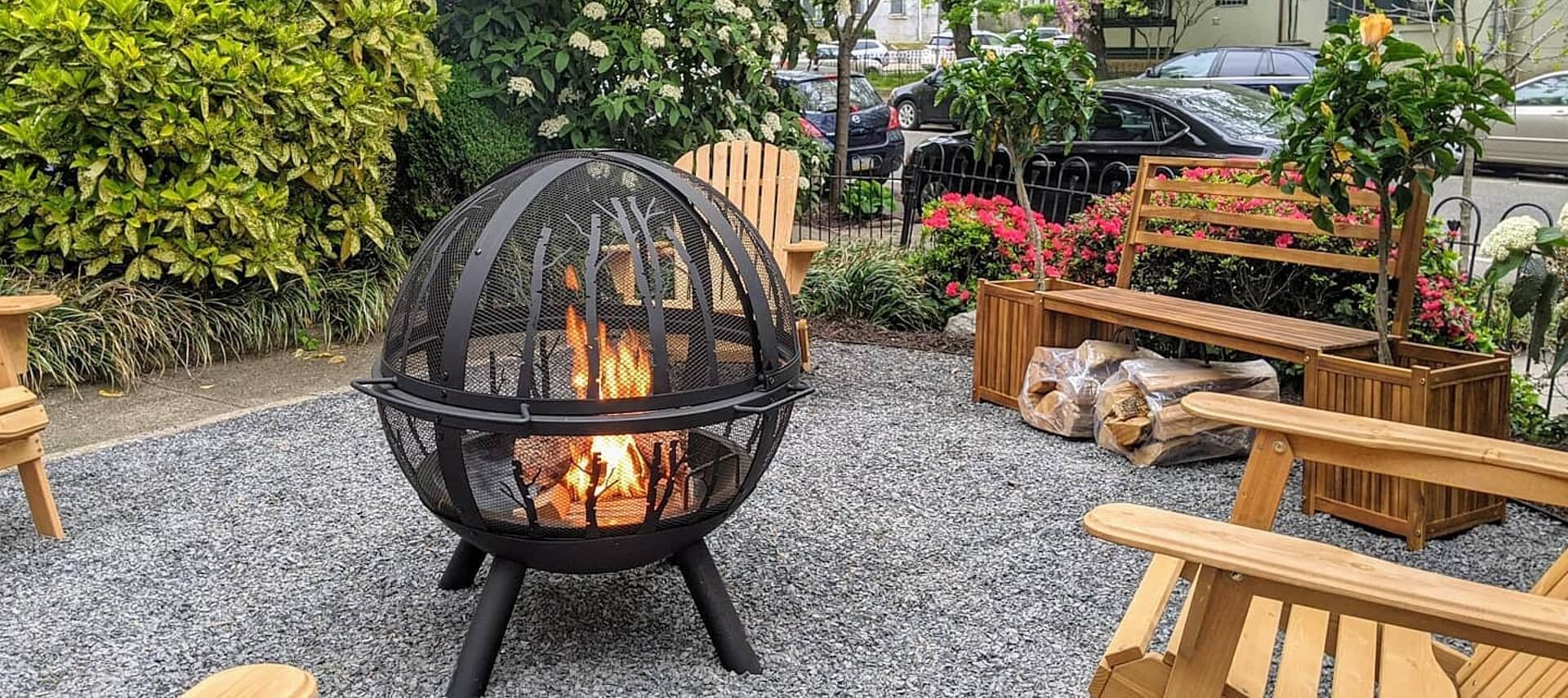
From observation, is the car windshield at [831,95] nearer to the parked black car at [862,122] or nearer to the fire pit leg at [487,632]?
the parked black car at [862,122]

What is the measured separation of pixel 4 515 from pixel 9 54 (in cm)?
223

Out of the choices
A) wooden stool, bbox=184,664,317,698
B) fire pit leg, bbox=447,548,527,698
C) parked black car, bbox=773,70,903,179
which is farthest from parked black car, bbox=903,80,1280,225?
wooden stool, bbox=184,664,317,698

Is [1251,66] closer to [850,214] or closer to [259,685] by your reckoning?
[850,214]

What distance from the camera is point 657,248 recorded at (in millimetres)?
2336

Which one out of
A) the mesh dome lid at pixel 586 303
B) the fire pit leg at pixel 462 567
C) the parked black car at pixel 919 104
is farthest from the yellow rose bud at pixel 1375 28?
the parked black car at pixel 919 104

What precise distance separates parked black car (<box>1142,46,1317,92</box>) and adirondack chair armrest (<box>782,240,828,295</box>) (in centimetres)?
1049

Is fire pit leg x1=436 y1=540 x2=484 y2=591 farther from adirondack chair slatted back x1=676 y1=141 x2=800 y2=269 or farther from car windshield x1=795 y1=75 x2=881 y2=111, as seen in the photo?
car windshield x1=795 y1=75 x2=881 y2=111

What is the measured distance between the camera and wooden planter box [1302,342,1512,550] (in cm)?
308

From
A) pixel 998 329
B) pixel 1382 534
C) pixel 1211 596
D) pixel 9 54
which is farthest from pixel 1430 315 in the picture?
pixel 9 54

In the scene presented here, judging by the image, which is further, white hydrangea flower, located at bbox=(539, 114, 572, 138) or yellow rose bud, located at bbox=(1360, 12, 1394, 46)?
white hydrangea flower, located at bbox=(539, 114, 572, 138)

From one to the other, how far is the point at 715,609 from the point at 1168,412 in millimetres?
1975

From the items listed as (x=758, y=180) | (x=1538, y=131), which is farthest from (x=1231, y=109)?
(x=1538, y=131)

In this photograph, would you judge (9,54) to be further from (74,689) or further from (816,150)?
(816,150)

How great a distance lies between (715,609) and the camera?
8.07 feet
